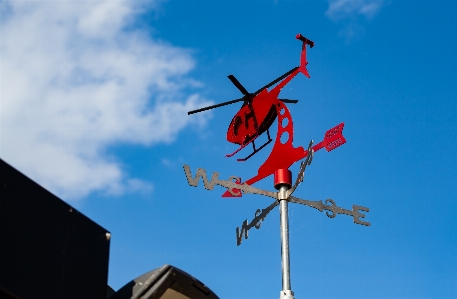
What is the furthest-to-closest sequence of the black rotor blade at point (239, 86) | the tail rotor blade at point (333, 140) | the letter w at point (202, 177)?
1. the black rotor blade at point (239, 86)
2. the tail rotor blade at point (333, 140)
3. the letter w at point (202, 177)

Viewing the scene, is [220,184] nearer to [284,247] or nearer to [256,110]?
[284,247]

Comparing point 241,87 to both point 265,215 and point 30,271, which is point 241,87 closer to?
point 265,215

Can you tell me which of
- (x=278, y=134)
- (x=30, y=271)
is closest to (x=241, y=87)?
(x=278, y=134)

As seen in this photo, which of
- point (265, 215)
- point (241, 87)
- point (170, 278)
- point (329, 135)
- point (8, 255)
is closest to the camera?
point (8, 255)

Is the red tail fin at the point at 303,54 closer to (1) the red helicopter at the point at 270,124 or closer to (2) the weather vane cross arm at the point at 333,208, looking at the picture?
(1) the red helicopter at the point at 270,124

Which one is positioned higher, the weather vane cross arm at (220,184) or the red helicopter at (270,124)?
the red helicopter at (270,124)

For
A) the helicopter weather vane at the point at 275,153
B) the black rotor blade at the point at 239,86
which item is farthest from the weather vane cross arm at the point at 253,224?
the black rotor blade at the point at 239,86

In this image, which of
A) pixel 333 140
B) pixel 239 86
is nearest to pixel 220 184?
pixel 333 140

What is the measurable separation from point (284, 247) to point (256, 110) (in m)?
2.25

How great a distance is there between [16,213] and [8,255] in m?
0.18

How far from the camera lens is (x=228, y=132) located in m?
8.19

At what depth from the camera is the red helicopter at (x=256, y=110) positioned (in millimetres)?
7594

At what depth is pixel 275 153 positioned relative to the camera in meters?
7.11

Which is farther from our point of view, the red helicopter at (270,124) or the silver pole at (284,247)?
the red helicopter at (270,124)
